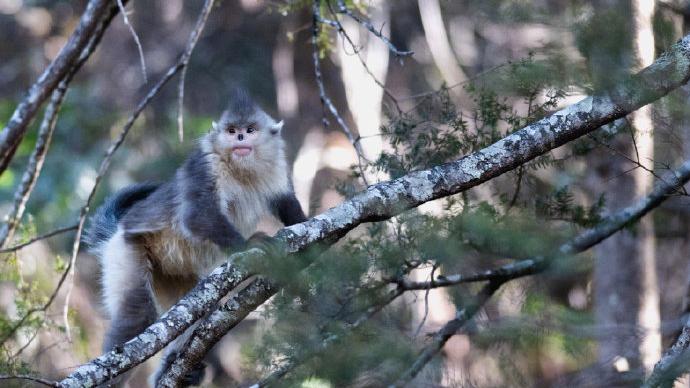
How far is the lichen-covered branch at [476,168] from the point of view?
3.29m

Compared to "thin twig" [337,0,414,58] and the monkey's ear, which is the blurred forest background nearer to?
"thin twig" [337,0,414,58]

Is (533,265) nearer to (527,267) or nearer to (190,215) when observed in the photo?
(527,267)

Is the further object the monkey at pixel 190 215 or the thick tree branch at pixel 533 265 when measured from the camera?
the monkey at pixel 190 215

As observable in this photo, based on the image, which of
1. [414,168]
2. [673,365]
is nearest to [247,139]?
[414,168]

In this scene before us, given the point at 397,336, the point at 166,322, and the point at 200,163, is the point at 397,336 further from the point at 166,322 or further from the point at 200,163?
the point at 200,163

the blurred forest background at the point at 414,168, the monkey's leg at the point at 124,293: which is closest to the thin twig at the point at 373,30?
the blurred forest background at the point at 414,168

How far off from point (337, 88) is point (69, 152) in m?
4.60

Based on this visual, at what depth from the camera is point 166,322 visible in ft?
10.2

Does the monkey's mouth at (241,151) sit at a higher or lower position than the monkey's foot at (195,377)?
higher

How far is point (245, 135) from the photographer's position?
5078 mm

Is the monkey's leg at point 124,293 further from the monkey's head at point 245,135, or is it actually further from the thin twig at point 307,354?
the thin twig at point 307,354

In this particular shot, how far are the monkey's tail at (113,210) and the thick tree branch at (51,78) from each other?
707mm

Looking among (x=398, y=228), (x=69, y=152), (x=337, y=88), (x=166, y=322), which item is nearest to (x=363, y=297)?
(x=398, y=228)

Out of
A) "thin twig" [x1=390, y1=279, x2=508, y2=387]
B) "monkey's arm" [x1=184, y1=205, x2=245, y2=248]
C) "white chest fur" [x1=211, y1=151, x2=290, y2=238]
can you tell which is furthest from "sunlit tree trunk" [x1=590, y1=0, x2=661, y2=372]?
"monkey's arm" [x1=184, y1=205, x2=245, y2=248]
